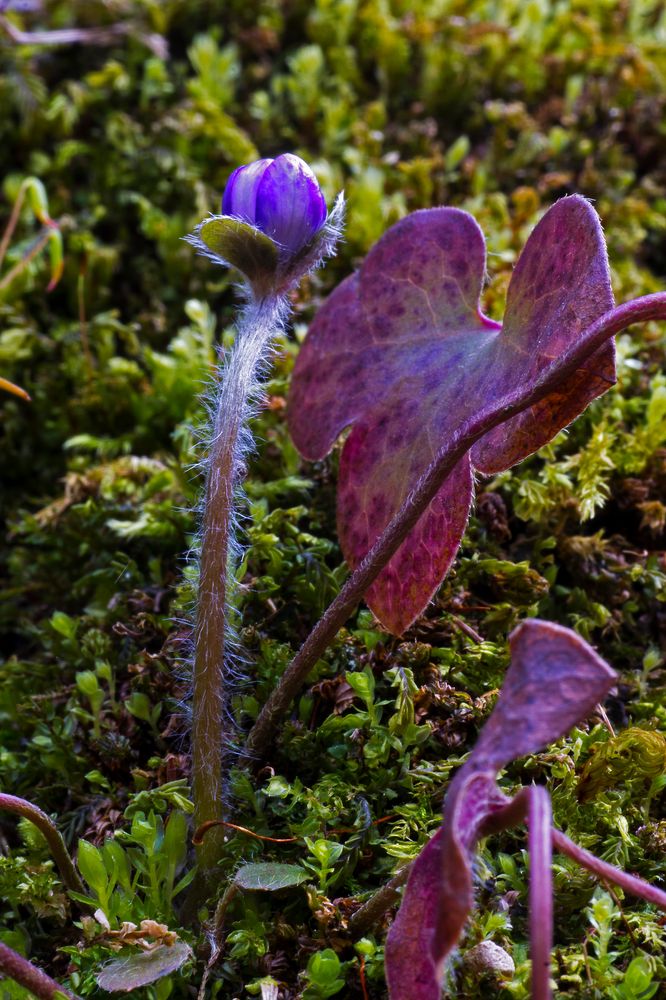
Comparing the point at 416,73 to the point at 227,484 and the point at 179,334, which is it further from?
the point at 227,484

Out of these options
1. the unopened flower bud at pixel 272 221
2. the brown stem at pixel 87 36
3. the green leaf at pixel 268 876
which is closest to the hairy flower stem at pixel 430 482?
the green leaf at pixel 268 876

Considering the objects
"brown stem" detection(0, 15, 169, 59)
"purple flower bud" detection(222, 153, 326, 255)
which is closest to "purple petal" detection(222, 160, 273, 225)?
"purple flower bud" detection(222, 153, 326, 255)

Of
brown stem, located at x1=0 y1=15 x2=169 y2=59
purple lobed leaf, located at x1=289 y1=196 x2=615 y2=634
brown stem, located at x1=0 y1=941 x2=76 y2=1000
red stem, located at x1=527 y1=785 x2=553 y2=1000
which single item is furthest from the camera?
brown stem, located at x1=0 y1=15 x2=169 y2=59

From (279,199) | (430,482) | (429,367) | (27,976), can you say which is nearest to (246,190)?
(279,199)

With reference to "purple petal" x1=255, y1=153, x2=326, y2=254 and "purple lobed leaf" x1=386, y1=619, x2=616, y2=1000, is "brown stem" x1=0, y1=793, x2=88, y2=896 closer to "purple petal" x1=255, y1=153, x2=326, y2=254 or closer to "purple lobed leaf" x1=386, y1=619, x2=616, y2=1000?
"purple lobed leaf" x1=386, y1=619, x2=616, y2=1000

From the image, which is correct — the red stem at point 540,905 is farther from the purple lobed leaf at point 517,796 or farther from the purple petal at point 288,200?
the purple petal at point 288,200

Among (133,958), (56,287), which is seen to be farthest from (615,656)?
(56,287)

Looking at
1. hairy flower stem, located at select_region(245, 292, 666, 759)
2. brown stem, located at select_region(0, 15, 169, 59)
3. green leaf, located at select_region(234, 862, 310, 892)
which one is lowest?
green leaf, located at select_region(234, 862, 310, 892)
